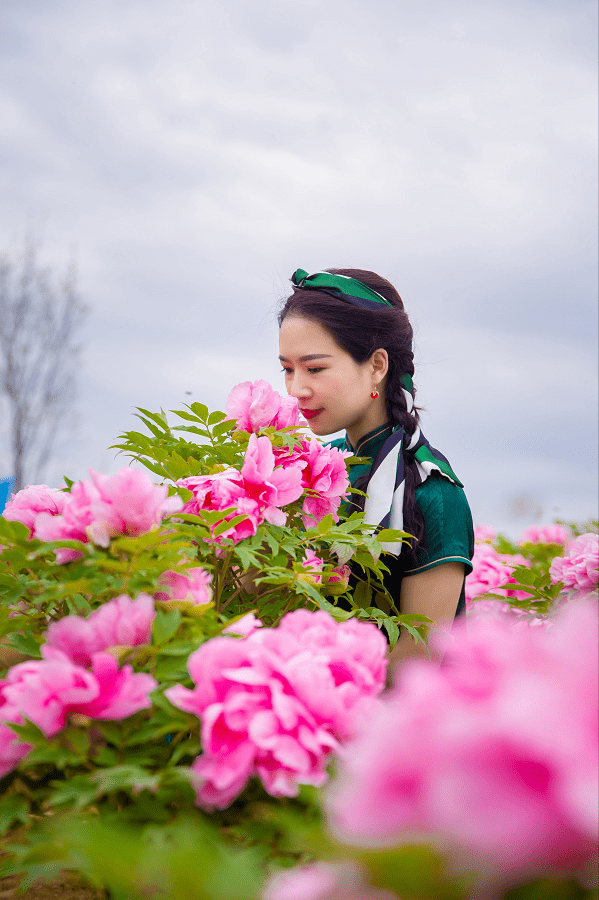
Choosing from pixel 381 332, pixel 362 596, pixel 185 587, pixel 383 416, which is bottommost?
pixel 362 596

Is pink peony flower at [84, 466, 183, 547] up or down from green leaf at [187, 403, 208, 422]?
down

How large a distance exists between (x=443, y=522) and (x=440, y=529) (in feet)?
0.09

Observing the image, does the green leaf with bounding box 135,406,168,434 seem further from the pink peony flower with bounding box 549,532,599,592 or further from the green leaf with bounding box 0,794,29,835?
the pink peony flower with bounding box 549,532,599,592

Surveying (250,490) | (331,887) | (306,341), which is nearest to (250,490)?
(250,490)

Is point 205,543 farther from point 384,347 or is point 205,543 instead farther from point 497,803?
point 384,347

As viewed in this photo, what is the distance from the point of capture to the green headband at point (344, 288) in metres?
2.43

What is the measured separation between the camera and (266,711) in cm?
70

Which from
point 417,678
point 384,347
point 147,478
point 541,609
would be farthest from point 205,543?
point 541,609

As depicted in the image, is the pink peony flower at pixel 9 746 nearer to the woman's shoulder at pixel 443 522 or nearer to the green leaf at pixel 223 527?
the green leaf at pixel 223 527

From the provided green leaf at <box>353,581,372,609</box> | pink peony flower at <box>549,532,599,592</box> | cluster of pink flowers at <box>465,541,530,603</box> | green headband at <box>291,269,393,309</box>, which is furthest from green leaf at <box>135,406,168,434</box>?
cluster of pink flowers at <box>465,541,530,603</box>

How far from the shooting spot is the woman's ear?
8.04ft

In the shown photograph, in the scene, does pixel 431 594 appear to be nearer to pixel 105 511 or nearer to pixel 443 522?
pixel 443 522

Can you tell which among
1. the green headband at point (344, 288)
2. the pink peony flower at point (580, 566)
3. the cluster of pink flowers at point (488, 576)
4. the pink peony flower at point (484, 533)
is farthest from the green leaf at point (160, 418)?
the pink peony flower at point (484, 533)

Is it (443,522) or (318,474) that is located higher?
(318,474)
